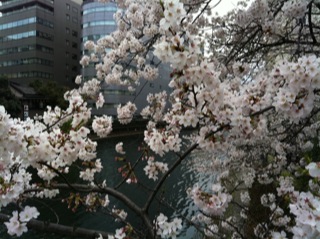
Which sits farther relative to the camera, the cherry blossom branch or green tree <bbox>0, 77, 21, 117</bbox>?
green tree <bbox>0, 77, 21, 117</bbox>

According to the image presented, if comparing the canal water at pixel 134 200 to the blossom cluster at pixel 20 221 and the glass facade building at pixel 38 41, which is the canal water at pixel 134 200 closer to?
the blossom cluster at pixel 20 221

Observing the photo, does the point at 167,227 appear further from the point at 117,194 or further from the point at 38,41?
the point at 38,41

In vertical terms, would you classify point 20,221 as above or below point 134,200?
below

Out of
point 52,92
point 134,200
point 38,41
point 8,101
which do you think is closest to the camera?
point 134,200

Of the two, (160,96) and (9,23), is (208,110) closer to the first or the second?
(160,96)

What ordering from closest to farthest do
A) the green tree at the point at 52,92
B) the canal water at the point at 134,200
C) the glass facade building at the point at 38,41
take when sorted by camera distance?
1. the canal water at the point at 134,200
2. the green tree at the point at 52,92
3. the glass facade building at the point at 38,41

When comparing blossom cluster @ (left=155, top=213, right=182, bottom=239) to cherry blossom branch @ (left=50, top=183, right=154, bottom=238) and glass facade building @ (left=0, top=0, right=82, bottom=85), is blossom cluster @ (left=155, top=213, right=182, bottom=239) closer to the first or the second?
cherry blossom branch @ (left=50, top=183, right=154, bottom=238)

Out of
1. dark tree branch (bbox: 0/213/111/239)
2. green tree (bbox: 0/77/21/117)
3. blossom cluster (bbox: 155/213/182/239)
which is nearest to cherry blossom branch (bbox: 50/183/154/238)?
blossom cluster (bbox: 155/213/182/239)

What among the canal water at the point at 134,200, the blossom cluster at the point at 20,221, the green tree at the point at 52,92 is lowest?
the blossom cluster at the point at 20,221

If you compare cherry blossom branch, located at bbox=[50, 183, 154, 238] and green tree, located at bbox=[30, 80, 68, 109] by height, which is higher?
green tree, located at bbox=[30, 80, 68, 109]

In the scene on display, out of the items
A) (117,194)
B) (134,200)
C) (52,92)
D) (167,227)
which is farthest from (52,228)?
(52,92)

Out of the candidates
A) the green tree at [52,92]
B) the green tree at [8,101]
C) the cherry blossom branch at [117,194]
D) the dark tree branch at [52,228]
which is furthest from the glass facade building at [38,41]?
the dark tree branch at [52,228]

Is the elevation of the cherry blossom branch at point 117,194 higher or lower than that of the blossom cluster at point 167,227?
higher

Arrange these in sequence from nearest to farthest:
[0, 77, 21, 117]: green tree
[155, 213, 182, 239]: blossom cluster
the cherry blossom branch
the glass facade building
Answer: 1. the cherry blossom branch
2. [155, 213, 182, 239]: blossom cluster
3. [0, 77, 21, 117]: green tree
4. the glass facade building
